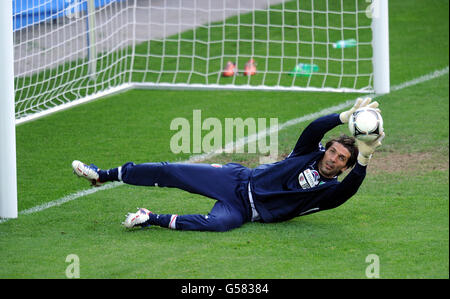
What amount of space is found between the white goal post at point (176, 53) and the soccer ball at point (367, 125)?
3931 mm

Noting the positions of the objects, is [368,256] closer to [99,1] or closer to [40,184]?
[40,184]

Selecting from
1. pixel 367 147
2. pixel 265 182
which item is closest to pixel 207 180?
pixel 265 182

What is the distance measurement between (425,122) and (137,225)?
15.9ft

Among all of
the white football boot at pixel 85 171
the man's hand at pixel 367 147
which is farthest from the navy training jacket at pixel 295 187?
the white football boot at pixel 85 171

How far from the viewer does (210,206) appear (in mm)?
6867

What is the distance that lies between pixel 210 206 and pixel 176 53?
670 centimetres

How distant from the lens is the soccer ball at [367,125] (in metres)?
5.61

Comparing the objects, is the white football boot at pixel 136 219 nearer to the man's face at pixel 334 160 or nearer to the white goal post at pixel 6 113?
the white goal post at pixel 6 113

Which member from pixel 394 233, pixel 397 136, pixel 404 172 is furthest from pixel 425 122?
pixel 394 233

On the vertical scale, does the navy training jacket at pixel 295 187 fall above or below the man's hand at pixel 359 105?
below

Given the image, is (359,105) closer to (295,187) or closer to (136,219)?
(295,187)

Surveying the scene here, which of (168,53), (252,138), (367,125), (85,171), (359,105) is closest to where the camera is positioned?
(367,125)

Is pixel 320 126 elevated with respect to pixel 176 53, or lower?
lower

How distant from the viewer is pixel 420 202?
6801 millimetres
